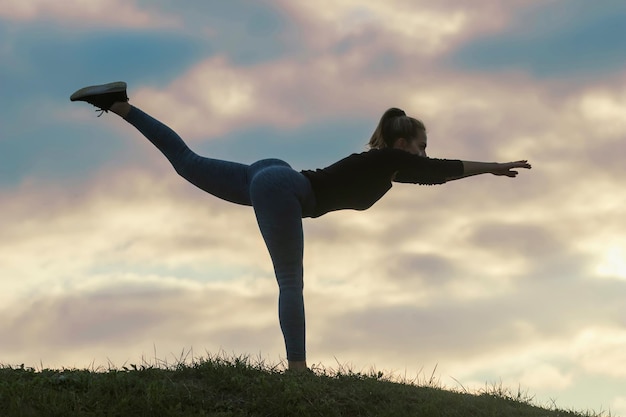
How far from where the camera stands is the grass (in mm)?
8617

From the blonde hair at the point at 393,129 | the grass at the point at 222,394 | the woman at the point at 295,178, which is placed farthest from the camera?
the blonde hair at the point at 393,129

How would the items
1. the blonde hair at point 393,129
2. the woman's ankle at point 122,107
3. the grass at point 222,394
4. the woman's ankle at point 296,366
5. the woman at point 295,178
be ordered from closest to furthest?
1. the grass at point 222,394
2. the woman at point 295,178
3. the woman's ankle at point 296,366
4. the blonde hair at point 393,129
5. the woman's ankle at point 122,107

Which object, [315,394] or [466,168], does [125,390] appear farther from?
[466,168]

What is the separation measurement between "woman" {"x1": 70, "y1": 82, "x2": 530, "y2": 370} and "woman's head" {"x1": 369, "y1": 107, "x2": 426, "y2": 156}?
1cm

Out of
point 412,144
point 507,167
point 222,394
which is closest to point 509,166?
point 507,167

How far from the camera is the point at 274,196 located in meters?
9.30

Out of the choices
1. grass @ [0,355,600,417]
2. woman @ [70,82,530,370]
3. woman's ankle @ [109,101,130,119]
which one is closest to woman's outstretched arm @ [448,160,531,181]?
woman @ [70,82,530,370]

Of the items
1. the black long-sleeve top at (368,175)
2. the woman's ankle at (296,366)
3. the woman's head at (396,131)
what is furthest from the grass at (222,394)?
the woman's head at (396,131)

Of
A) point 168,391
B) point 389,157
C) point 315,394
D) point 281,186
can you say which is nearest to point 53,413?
point 168,391

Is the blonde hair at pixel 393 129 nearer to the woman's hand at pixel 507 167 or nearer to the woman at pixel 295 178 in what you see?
the woman at pixel 295 178

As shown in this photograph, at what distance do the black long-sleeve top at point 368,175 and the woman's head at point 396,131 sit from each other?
0.35m

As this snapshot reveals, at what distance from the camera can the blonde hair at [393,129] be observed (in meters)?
9.78

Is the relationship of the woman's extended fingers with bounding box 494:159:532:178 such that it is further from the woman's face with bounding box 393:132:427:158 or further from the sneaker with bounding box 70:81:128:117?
the sneaker with bounding box 70:81:128:117

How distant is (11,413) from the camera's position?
841 centimetres
